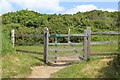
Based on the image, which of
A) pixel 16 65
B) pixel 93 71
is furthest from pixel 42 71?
pixel 93 71

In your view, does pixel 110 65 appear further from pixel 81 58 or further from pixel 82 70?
pixel 81 58

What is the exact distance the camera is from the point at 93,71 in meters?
12.0

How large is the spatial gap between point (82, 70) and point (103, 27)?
22.6 meters

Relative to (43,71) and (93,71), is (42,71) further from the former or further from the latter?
(93,71)

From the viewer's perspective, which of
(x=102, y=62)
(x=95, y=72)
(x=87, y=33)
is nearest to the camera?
(x=95, y=72)

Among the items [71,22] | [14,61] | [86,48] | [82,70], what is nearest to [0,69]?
[14,61]

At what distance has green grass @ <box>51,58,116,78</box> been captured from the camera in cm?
1157

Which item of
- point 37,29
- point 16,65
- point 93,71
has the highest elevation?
point 37,29

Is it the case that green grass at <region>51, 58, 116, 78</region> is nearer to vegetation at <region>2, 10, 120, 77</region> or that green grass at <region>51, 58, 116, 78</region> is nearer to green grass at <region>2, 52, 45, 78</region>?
vegetation at <region>2, 10, 120, 77</region>

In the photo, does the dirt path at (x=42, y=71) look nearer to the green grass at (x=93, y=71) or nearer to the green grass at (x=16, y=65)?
the green grass at (x=16, y=65)

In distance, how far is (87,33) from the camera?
15539 mm

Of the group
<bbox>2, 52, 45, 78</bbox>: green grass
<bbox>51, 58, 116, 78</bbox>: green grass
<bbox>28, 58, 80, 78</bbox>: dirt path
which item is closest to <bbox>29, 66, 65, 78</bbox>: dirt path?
<bbox>28, 58, 80, 78</bbox>: dirt path

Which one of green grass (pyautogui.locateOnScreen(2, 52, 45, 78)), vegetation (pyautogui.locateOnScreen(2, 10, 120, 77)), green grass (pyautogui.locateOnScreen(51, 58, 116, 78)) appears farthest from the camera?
vegetation (pyautogui.locateOnScreen(2, 10, 120, 77))

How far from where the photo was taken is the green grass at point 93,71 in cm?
1157
